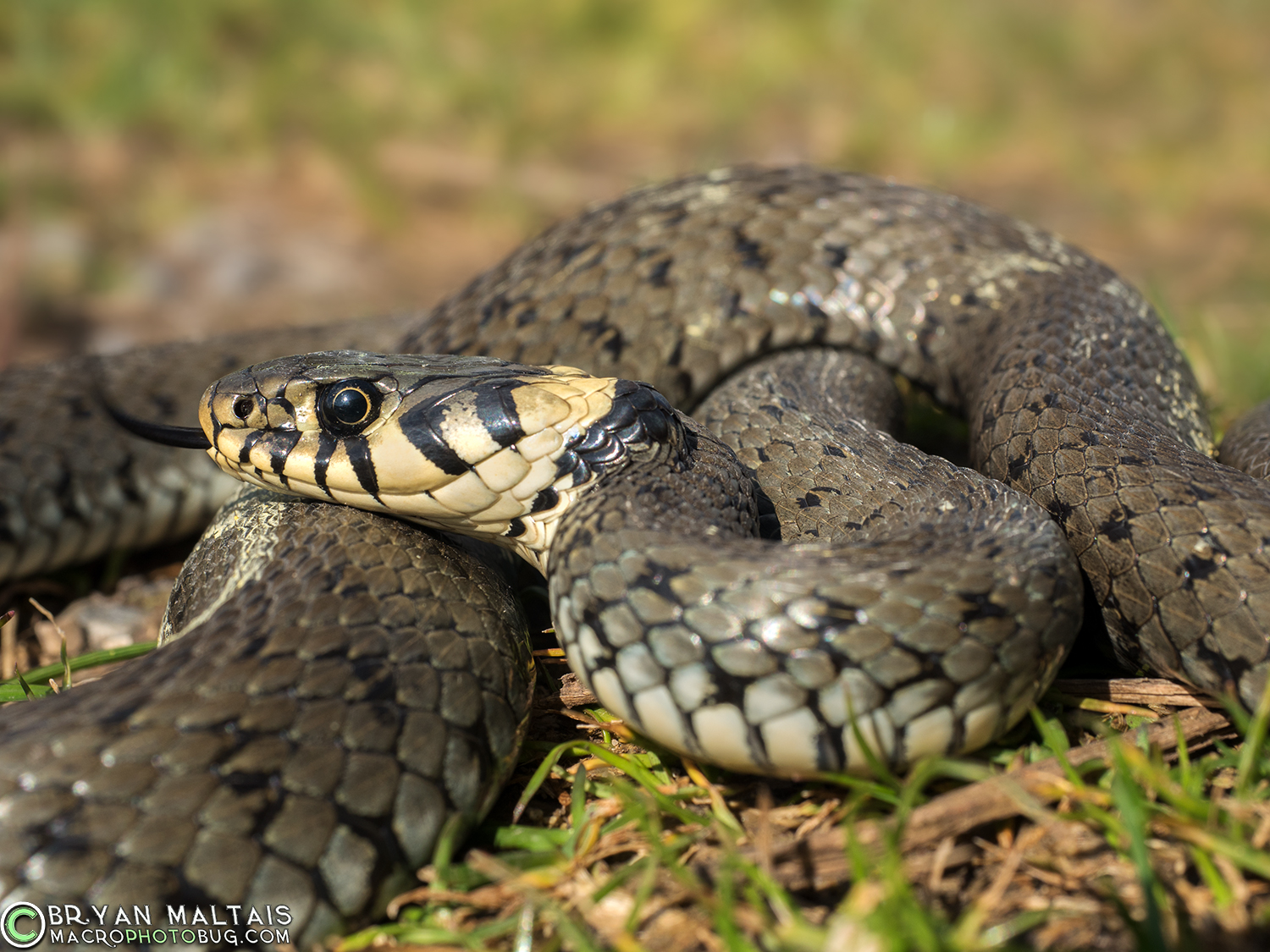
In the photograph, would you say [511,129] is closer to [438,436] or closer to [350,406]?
[350,406]

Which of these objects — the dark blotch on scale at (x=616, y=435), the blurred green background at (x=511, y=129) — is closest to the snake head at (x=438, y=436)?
the dark blotch on scale at (x=616, y=435)

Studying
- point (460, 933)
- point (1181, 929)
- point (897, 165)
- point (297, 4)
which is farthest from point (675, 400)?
point (297, 4)

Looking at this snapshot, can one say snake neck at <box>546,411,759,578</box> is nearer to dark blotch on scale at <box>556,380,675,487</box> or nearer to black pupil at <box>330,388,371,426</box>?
dark blotch on scale at <box>556,380,675,487</box>

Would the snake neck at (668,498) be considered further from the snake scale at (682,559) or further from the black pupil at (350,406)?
the black pupil at (350,406)

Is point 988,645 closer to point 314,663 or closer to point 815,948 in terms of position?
point 815,948

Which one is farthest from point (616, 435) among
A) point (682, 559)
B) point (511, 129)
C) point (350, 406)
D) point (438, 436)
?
point (511, 129)
